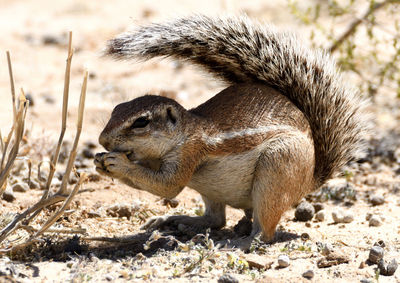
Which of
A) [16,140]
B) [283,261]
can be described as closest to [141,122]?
[16,140]

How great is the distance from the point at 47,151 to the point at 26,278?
10.5 feet

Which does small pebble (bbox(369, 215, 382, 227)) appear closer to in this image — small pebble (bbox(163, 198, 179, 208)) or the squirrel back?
the squirrel back

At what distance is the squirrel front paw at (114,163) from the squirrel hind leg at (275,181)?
3.43 feet

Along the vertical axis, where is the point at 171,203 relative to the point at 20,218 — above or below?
below

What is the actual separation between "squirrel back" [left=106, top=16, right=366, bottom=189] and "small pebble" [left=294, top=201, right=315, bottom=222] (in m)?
0.43

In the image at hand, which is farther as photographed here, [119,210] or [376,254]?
[119,210]

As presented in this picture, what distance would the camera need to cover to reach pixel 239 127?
475 cm

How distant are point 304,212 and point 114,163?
2033 millimetres

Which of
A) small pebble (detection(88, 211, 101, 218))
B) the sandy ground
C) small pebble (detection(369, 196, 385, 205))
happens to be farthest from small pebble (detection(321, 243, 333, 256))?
small pebble (detection(88, 211, 101, 218))

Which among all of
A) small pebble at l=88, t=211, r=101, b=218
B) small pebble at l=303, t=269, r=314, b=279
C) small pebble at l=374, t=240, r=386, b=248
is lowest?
small pebble at l=88, t=211, r=101, b=218

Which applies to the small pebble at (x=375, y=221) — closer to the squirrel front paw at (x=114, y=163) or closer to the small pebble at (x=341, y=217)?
the small pebble at (x=341, y=217)

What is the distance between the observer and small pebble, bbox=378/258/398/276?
161 inches

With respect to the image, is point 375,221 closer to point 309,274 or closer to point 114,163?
point 309,274

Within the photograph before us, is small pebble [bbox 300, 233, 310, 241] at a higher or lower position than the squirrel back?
lower
